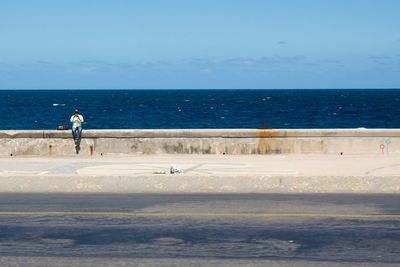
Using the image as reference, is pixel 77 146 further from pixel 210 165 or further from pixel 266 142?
pixel 266 142

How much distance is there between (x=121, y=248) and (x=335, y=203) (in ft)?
14.7

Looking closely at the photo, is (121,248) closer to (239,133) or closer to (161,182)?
(161,182)

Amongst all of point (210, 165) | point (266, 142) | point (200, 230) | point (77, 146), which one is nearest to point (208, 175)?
point (210, 165)

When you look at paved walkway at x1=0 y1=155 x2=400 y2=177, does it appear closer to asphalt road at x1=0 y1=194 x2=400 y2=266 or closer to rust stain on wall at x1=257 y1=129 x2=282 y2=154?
rust stain on wall at x1=257 y1=129 x2=282 y2=154

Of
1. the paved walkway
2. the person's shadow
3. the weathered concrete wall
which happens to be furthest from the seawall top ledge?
the paved walkway

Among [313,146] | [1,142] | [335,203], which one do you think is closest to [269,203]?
[335,203]

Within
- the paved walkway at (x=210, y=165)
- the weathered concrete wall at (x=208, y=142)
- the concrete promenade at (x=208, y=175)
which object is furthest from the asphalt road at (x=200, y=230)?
the weathered concrete wall at (x=208, y=142)

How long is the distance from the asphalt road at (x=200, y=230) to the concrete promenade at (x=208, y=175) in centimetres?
70

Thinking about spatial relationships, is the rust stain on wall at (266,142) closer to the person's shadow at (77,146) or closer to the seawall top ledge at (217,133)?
the seawall top ledge at (217,133)

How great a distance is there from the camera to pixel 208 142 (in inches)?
744

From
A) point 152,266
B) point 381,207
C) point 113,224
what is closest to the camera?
point 152,266

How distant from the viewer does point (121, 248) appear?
27.0 ft

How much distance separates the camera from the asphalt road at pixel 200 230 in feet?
25.5

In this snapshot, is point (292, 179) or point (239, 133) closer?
point (292, 179)
